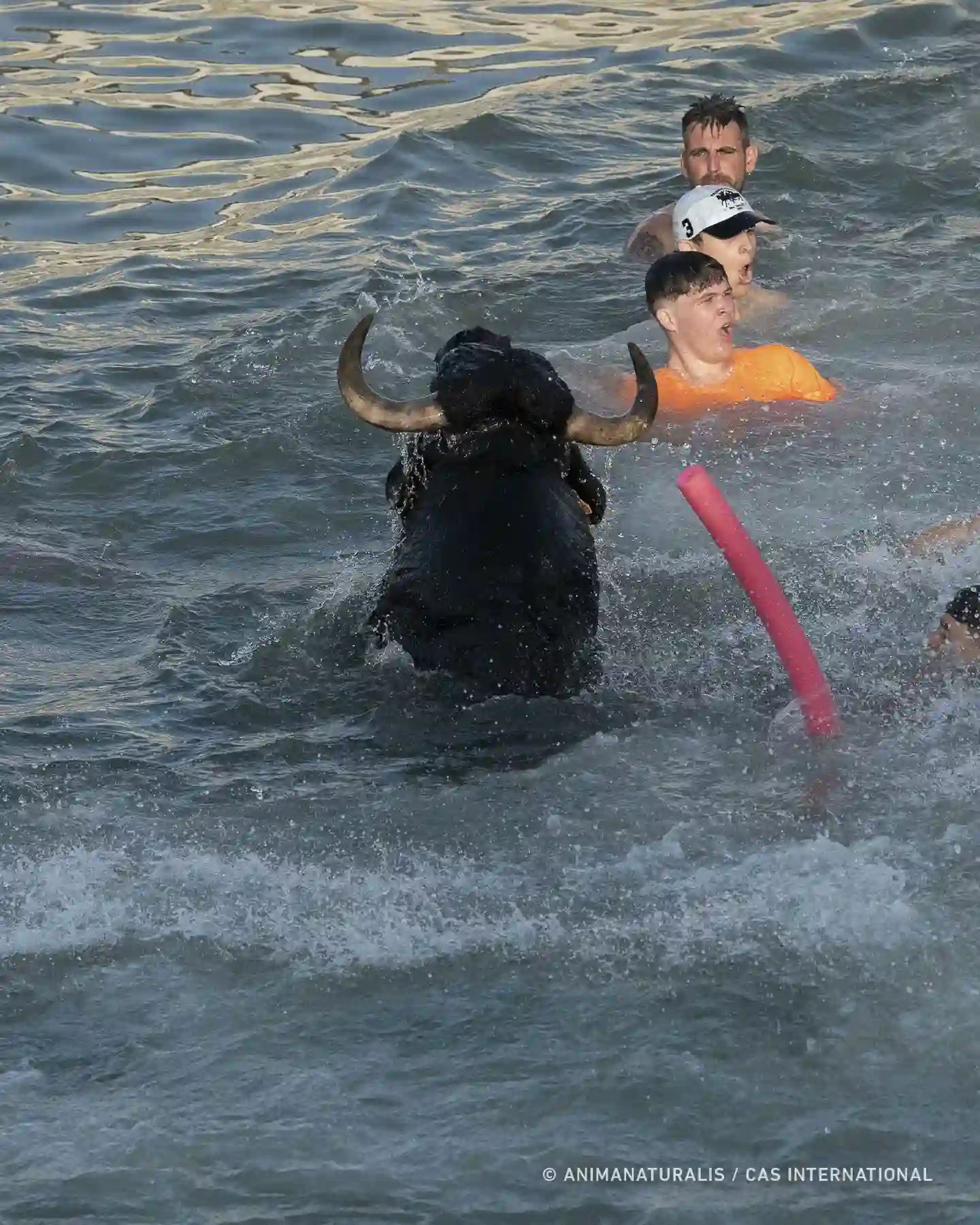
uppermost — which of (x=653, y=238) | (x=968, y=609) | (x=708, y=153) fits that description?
(x=708, y=153)

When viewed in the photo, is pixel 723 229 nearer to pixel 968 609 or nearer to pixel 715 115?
pixel 715 115

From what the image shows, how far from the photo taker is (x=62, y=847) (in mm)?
5742

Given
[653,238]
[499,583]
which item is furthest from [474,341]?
[653,238]

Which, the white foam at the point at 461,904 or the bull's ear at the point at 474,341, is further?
the bull's ear at the point at 474,341

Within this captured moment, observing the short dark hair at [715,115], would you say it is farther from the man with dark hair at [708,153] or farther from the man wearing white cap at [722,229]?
the man wearing white cap at [722,229]

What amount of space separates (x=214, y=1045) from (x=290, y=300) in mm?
6608

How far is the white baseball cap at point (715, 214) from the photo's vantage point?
9.38 meters

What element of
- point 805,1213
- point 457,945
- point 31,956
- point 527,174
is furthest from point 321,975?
point 527,174

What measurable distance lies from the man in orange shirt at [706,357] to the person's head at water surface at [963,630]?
2608 millimetres

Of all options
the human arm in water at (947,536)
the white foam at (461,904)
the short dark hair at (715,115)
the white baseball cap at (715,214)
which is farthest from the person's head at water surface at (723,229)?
the white foam at (461,904)

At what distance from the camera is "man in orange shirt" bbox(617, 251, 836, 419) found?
8.65 meters

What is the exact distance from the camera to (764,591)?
18.4 feet

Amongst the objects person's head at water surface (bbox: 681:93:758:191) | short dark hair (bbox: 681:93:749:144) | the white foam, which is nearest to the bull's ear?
the white foam

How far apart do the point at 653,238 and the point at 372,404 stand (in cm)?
472
